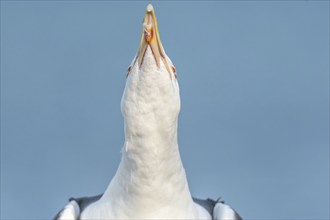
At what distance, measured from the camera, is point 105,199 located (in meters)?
4.95

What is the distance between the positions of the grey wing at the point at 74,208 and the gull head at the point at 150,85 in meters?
1.29

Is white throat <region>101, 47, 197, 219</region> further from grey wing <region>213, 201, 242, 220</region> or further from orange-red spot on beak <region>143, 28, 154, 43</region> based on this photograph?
grey wing <region>213, 201, 242, 220</region>

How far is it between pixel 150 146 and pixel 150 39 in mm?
627

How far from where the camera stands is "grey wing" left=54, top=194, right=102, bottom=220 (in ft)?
16.7

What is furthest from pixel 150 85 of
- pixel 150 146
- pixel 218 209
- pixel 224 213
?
pixel 218 209

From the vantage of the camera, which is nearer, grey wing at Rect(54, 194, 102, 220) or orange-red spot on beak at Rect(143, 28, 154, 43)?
orange-red spot on beak at Rect(143, 28, 154, 43)

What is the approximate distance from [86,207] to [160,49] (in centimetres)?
170

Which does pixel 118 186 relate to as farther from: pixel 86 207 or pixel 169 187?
pixel 86 207

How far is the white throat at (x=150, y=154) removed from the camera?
4027 mm

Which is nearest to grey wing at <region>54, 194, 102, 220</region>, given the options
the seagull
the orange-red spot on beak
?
the seagull

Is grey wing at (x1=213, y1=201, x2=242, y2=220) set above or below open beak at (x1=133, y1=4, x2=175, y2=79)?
below

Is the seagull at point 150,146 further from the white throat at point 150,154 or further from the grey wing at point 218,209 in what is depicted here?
the grey wing at point 218,209

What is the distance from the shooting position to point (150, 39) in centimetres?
408

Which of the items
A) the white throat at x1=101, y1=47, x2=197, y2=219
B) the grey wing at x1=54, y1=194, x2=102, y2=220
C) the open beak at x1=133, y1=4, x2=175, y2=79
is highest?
the open beak at x1=133, y1=4, x2=175, y2=79
